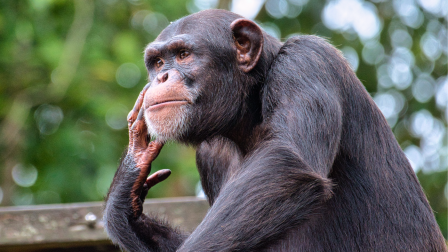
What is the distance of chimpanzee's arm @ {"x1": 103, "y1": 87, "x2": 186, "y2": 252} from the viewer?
4.42 metres

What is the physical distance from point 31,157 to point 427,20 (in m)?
10.4

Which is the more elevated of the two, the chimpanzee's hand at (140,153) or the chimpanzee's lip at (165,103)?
the chimpanzee's lip at (165,103)

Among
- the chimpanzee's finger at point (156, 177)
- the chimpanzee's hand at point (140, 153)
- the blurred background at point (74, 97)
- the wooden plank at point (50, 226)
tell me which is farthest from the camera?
the blurred background at point (74, 97)

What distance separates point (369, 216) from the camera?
405cm

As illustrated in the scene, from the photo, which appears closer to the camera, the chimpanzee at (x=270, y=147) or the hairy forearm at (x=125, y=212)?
the chimpanzee at (x=270, y=147)

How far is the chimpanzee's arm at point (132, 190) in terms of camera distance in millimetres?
4418

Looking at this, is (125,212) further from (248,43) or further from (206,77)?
(248,43)

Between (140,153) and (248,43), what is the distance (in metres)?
1.28

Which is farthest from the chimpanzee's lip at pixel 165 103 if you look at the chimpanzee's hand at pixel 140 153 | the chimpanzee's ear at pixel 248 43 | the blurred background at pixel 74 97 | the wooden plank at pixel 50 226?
the blurred background at pixel 74 97

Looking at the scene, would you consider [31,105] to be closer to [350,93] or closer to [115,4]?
[115,4]

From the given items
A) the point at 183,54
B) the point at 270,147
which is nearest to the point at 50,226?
the point at 183,54

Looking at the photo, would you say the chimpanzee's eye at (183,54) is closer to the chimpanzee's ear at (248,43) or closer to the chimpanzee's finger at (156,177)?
the chimpanzee's ear at (248,43)

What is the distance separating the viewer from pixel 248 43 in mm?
4469

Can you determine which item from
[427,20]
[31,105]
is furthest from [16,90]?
[427,20]
